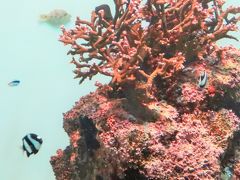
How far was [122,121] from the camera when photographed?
413 cm

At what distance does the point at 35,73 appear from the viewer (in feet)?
243

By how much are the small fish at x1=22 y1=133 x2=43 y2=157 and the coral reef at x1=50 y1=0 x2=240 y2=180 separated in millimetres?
698

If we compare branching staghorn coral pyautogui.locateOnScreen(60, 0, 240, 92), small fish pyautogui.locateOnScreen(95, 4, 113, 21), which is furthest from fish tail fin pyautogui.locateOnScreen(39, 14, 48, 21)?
small fish pyautogui.locateOnScreen(95, 4, 113, 21)

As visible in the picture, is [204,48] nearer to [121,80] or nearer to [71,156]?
[121,80]

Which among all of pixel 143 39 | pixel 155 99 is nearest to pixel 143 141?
pixel 155 99

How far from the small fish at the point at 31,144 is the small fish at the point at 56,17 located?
19.5 ft

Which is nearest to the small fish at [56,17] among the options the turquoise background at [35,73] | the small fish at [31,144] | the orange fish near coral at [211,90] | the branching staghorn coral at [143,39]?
the branching staghorn coral at [143,39]

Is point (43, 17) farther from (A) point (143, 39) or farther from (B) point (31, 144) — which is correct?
(B) point (31, 144)

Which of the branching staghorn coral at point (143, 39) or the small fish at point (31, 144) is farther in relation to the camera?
the branching staghorn coral at point (143, 39)

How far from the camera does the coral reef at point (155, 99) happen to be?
12.8ft

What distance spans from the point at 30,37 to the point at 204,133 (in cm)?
7648

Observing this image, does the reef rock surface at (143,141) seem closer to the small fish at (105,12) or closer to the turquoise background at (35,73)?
the small fish at (105,12)

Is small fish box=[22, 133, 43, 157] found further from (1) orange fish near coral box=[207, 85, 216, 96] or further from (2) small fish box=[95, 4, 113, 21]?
(1) orange fish near coral box=[207, 85, 216, 96]

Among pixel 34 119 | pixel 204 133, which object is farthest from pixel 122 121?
pixel 34 119
